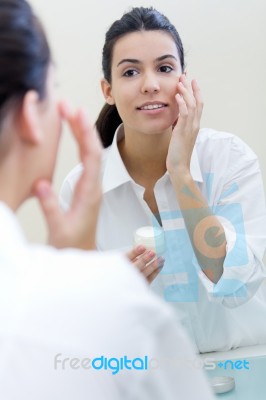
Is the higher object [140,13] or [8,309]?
[140,13]

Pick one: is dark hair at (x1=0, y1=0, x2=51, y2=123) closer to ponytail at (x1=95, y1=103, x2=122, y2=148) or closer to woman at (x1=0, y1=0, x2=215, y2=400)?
woman at (x1=0, y1=0, x2=215, y2=400)

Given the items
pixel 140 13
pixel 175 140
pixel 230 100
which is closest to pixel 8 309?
pixel 175 140

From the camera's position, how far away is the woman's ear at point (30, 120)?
365 millimetres

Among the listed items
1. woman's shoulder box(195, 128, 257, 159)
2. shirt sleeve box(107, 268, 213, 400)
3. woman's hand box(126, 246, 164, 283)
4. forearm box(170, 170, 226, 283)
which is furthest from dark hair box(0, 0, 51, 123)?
woman's shoulder box(195, 128, 257, 159)

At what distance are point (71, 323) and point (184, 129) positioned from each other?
0.61 m

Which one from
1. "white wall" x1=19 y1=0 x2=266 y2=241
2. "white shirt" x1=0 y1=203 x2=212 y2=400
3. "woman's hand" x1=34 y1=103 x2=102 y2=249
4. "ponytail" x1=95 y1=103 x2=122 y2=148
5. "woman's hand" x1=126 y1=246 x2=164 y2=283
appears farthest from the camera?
"white wall" x1=19 y1=0 x2=266 y2=241

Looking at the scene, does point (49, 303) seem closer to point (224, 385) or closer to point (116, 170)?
point (224, 385)

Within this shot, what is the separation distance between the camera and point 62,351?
12.9 inches

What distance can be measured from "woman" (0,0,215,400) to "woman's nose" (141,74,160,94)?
1.68 feet

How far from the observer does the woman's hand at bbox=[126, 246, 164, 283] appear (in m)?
0.71

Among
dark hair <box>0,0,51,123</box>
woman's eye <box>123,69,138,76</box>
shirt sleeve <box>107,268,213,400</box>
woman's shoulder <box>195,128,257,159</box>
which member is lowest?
woman's shoulder <box>195,128,257,159</box>

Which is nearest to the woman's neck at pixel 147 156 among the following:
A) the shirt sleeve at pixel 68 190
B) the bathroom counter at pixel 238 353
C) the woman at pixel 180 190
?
the woman at pixel 180 190

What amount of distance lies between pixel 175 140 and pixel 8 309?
23.8 inches

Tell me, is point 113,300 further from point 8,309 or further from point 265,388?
point 265,388
